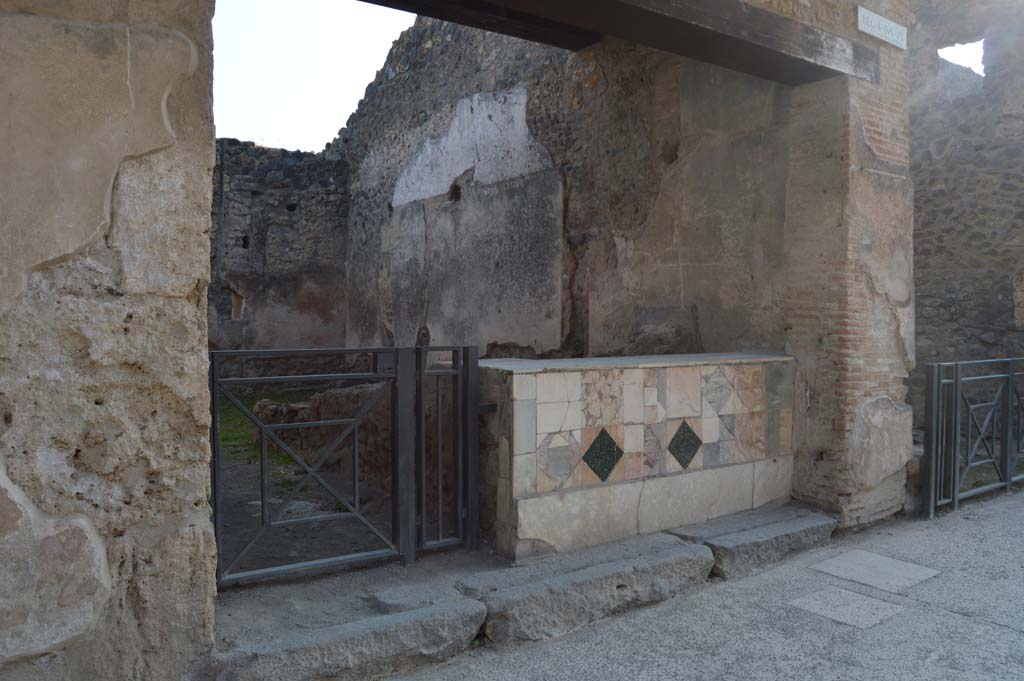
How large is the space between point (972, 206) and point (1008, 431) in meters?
Answer: 3.48

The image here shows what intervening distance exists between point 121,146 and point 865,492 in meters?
4.23

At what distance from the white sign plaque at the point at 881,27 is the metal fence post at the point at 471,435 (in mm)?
3054

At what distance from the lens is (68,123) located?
2287mm

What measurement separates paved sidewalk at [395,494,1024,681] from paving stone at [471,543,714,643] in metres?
0.06

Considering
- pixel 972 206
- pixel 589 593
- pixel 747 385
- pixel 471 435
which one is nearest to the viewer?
pixel 589 593

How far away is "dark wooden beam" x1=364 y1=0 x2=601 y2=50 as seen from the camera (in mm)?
4895

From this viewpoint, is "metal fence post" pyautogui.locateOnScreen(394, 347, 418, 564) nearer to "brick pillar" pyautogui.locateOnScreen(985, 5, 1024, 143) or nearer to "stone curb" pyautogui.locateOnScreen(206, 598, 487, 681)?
"stone curb" pyautogui.locateOnScreen(206, 598, 487, 681)

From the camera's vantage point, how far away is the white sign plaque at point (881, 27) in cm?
457

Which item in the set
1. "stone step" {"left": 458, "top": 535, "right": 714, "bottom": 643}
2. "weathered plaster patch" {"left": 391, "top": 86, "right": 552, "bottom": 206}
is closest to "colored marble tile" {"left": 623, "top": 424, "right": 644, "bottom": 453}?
"stone step" {"left": 458, "top": 535, "right": 714, "bottom": 643}

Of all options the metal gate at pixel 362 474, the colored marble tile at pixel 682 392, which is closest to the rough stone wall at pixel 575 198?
the colored marble tile at pixel 682 392

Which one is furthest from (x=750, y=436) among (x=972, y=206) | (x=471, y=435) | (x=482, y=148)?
(x=972, y=206)

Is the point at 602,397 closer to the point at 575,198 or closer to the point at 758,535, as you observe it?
the point at 758,535

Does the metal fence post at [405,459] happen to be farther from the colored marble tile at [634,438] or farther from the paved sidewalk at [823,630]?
the colored marble tile at [634,438]

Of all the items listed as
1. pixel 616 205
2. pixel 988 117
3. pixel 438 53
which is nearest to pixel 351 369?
pixel 438 53
